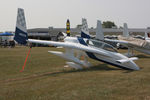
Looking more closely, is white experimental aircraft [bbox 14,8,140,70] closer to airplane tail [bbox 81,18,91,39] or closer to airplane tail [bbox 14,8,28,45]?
airplane tail [bbox 14,8,28,45]

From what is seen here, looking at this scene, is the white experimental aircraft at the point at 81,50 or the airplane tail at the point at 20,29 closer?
the white experimental aircraft at the point at 81,50

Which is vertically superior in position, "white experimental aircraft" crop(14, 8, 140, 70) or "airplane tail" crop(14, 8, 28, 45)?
"airplane tail" crop(14, 8, 28, 45)

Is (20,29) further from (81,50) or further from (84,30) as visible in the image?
(84,30)

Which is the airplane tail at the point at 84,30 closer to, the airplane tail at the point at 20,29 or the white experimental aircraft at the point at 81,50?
the white experimental aircraft at the point at 81,50

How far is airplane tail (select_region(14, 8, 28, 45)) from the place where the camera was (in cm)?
1367

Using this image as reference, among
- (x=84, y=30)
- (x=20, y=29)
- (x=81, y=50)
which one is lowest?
(x=81, y=50)

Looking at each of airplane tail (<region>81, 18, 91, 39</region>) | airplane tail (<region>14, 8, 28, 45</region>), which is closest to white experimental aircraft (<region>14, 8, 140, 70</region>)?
airplane tail (<region>14, 8, 28, 45</region>)

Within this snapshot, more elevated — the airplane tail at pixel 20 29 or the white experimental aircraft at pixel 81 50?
the airplane tail at pixel 20 29

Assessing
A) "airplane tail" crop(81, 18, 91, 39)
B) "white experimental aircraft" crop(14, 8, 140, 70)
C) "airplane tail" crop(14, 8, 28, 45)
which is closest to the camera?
"white experimental aircraft" crop(14, 8, 140, 70)

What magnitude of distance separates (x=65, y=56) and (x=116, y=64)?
3.35 m

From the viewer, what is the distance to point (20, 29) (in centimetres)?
1375

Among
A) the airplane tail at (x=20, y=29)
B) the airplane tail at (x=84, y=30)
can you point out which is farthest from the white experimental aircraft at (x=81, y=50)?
the airplane tail at (x=84, y=30)

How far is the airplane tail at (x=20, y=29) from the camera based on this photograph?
13.7 m

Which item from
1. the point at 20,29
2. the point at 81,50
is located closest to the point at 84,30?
the point at 81,50
